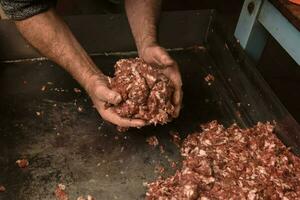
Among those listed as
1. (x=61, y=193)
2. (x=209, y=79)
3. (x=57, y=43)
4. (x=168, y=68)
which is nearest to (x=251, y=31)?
(x=209, y=79)

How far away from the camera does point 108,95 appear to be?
1.54 meters

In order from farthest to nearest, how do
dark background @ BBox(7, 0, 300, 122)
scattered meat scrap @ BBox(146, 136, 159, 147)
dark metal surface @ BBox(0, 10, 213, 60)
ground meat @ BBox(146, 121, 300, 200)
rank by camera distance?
dark background @ BBox(7, 0, 300, 122)
dark metal surface @ BBox(0, 10, 213, 60)
scattered meat scrap @ BBox(146, 136, 159, 147)
ground meat @ BBox(146, 121, 300, 200)

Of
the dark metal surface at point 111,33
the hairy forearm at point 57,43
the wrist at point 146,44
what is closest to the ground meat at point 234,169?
the wrist at point 146,44

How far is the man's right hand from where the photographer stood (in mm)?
1543

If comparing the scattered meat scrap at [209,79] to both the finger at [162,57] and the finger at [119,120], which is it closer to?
the finger at [162,57]

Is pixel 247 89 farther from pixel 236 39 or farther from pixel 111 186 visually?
pixel 111 186

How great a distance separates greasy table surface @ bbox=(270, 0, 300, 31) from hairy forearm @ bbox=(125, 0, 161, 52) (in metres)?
0.53

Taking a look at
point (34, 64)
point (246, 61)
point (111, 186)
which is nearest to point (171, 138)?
point (111, 186)

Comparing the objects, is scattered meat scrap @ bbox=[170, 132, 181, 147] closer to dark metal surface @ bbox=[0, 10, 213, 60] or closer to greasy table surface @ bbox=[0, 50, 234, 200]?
greasy table surface @ bbox=[0, 50, 234, 200]

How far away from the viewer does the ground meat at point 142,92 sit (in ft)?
5.15

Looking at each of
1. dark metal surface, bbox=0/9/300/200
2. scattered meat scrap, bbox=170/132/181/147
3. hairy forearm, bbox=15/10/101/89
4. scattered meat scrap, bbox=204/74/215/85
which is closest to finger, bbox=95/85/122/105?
hairy forearm, bbox=15/10/101/89

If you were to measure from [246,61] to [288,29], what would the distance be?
12.4 inches

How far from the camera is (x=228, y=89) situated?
1982 mm

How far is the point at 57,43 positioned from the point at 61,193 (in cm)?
61
